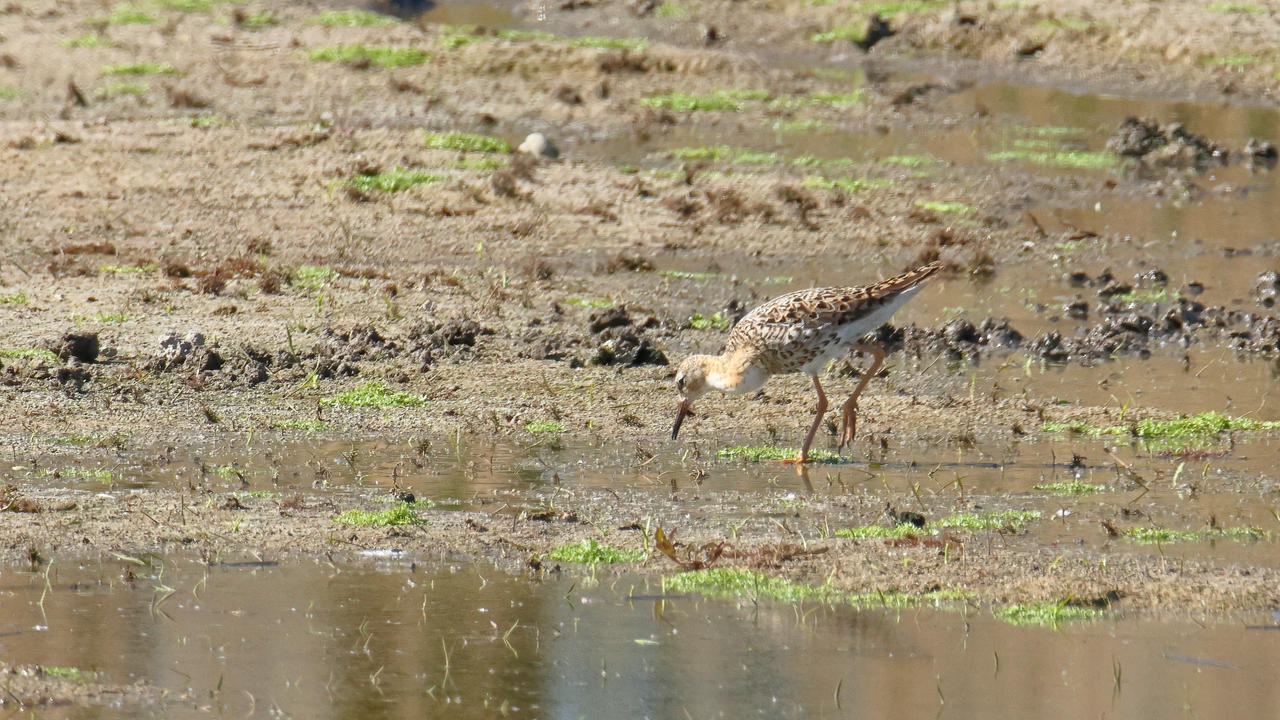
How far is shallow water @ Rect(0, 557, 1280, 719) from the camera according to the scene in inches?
231

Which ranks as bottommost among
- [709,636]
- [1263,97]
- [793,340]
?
[709,636]

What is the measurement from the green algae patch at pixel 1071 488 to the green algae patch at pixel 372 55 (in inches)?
677

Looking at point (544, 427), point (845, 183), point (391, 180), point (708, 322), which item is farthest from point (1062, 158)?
point (544, 427)

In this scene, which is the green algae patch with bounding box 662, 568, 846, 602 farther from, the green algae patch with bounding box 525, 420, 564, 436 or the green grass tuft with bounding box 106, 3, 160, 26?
the green grass tuft with bounding box 106, 3, 160, 26

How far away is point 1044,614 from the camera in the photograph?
6707 millimetres

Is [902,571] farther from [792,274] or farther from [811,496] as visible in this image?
[792,274]

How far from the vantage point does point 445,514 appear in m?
8.05

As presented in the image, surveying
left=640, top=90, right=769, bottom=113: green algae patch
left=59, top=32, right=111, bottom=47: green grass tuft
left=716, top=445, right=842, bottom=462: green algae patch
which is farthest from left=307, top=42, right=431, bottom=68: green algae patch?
left=716, top=445, right=842, bottom=462: green algae patch

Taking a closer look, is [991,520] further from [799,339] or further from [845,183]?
[845,183]

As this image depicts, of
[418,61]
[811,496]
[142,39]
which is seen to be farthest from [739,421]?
[142,39]

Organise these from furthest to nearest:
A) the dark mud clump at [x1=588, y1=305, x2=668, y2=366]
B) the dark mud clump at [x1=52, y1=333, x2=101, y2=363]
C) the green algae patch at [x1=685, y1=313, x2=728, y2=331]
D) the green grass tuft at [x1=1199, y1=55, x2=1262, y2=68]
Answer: the green grass tuft at [x1=1199, y1=55, x2=1262, y2=68] → the green algae patch at [x1=685, y1=313, x2=728, y2=331] → the dark mud clump at [x1=588, y1=305, x2=668, y2=366] → the dark mud clump at [x1=52, y1=333, x2=101, y2=363]

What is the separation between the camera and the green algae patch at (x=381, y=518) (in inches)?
306

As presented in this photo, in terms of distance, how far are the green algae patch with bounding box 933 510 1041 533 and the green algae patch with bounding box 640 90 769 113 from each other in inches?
590

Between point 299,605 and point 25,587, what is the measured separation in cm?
113
